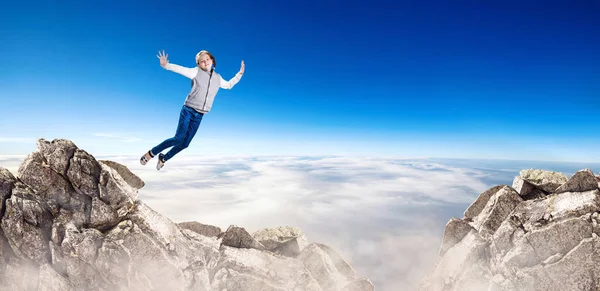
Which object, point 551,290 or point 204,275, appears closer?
point 551,290

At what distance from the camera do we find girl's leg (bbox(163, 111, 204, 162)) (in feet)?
51.9

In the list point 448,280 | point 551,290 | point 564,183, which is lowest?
point 448,280

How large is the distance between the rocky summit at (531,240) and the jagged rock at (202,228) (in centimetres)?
2339

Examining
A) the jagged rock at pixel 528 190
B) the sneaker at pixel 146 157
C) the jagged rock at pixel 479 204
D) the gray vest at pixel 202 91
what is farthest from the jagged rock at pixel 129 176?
the jagged rock at pixel 528 190

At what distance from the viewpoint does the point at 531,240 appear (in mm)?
23562

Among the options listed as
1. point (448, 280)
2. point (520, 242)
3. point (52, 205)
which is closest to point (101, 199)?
point (52, 205)

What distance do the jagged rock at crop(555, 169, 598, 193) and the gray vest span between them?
28.8 m

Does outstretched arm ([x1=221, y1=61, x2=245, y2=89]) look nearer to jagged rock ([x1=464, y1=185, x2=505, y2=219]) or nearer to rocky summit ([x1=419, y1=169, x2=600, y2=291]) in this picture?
rocky summit ([x1=419, y1=169, x2=600, y2=291])

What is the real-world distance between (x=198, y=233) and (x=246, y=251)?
5.53m

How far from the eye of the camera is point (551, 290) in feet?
72.1

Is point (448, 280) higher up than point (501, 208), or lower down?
lower down

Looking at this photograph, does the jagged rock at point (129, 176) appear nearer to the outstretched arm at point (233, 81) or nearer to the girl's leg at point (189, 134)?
the girl's leg at point (189, 134)

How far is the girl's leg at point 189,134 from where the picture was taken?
15.8 meters

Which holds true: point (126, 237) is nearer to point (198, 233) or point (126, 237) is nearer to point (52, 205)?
point (52, 205)
